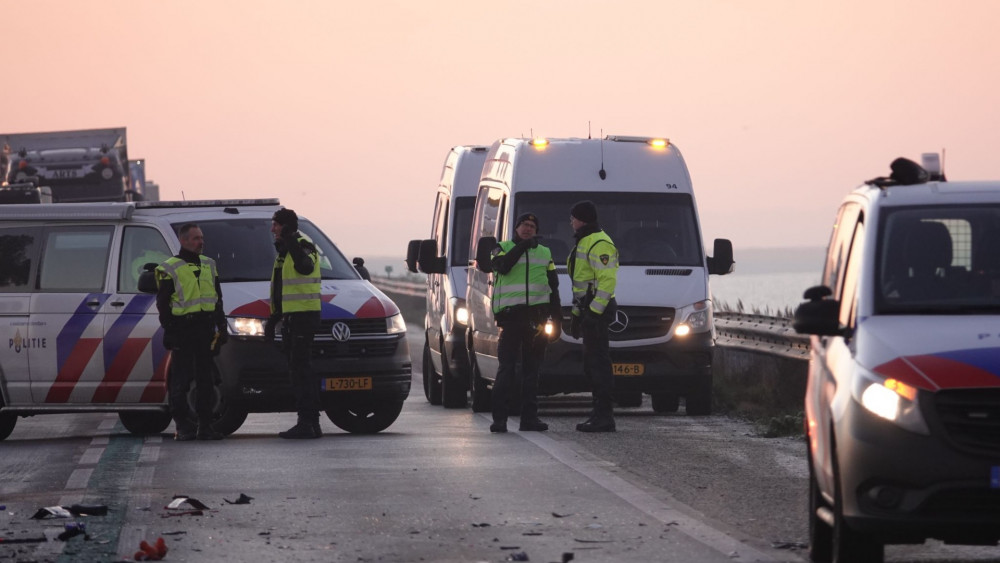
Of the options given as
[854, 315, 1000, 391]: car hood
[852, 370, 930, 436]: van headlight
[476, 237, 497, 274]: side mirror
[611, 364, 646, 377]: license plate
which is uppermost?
[476, 237, 497, 274]: side mirror

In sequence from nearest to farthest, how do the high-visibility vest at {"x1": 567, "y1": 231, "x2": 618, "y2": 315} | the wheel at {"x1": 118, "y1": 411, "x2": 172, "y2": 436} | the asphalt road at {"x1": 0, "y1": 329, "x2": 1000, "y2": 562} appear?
the asphalt road at {"x1": 0, "y1": 329, "x2": 1000, "y2": 562}, the high-visibility vest at {"x1": 567, "y1": 231, "x2": 618, "y2": 315}, the wheel at {"x1": 118, "y1": 411, "x2": 172, "y2": 436}

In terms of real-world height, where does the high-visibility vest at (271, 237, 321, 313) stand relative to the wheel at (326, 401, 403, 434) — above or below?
above

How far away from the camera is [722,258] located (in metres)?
18.5

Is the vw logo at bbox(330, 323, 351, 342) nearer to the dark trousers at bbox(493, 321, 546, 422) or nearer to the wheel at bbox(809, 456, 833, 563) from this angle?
the dark trousers at bbox(493, 321, 546, 422)

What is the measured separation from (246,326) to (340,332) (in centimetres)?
77

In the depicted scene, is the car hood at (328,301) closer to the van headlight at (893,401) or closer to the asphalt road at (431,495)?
the asphalt road at (431,495)

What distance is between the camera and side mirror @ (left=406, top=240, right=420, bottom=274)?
21828 mm

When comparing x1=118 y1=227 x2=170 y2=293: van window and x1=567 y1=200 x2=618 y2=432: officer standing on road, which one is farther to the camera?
x1=118 y1=227 x2=170 y2=293: van window

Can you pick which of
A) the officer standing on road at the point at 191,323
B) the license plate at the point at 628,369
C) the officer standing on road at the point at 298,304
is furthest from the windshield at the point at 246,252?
the license plate at the point at 628,369

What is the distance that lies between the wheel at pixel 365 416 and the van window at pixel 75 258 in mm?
2276

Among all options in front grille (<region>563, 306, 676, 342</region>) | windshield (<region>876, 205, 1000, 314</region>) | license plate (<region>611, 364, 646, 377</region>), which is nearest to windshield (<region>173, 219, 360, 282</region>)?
front grille (<region>563, 306, 676, 342</region>)

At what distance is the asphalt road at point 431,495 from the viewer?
30.3ft

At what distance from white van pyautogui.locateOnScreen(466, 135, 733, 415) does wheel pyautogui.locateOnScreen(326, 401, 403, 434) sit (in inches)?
Result: 52.4

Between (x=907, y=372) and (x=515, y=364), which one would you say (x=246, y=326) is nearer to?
(x=515, y=364)
